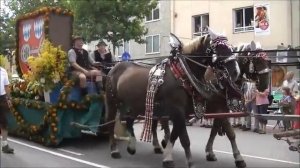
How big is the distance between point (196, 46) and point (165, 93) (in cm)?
85

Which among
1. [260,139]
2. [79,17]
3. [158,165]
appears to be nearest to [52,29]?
[158,165]

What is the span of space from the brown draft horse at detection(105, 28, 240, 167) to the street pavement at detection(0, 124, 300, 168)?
0.37 metres

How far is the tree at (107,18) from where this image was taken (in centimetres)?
2166

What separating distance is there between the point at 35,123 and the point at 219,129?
150 inches

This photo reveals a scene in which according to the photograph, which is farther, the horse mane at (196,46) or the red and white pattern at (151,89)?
the red and white pattern at (151,89)

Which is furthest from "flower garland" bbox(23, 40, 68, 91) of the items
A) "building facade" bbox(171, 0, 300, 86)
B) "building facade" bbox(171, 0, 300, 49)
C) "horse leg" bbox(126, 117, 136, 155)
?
"building facade" bbox(171, 0, 300, 86)

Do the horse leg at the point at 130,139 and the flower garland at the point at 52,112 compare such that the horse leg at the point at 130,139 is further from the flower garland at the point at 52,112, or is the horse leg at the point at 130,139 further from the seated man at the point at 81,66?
the seated man at the point at 81,66

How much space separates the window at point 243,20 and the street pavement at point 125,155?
15.5 metres

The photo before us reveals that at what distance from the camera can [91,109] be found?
8898mm

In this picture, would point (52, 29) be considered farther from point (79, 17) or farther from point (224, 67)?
point (79, 17)

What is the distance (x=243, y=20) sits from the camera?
25.3 m

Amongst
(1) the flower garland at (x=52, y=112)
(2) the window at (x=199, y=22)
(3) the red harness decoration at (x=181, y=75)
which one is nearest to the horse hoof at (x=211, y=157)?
(3) the red harness decoration at (x=181, y=75)

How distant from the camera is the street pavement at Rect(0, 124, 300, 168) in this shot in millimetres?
7586

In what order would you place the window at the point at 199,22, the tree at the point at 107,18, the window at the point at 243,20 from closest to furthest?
1. the tree at the point at 107,18
2. the window at the point at 243,20
3. the window at the point at 199,22
